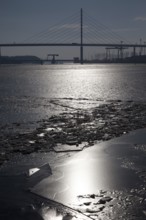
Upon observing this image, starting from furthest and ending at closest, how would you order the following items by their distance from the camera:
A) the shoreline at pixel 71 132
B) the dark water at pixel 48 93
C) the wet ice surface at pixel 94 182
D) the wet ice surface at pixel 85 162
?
the dark water at pixel 48 93
the shoreline at pixel 71 132
the wet ice surface at pixel 85 162
the wet ice surface at pixel 94 182

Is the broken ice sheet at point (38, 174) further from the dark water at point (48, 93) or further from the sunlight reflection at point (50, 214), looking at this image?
the dark water at point (48, 93)

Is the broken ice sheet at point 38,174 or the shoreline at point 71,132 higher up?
the broken ice sheet at point 38,174

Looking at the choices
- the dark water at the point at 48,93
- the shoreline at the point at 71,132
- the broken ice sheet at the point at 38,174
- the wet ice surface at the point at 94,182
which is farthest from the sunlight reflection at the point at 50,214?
the dark water at the point at 48,93

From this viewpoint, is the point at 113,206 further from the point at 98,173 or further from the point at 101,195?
the point at 98,173

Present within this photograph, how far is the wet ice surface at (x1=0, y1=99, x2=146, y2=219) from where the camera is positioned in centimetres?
469

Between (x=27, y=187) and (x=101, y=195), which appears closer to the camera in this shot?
(x=101, y=195)

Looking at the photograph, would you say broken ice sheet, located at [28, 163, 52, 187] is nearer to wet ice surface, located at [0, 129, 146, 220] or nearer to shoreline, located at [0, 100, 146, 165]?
wet ice surface, located at [0, 129, 146, 220]

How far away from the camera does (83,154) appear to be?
7418 millimetres

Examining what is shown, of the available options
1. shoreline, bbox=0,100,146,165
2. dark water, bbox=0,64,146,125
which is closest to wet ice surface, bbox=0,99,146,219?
shoreline, bbox=0,100,146,165

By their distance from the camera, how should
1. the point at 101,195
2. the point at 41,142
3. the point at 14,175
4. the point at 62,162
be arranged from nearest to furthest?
the point at 101,195
the point at 14,175
the point at 62,162
the point at 41,142

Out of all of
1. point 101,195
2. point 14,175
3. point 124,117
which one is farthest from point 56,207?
point 124,117

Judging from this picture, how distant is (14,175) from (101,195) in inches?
67.2

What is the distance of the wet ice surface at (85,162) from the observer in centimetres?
469

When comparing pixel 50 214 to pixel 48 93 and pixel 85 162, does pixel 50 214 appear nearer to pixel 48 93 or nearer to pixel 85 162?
pixel 85 162
